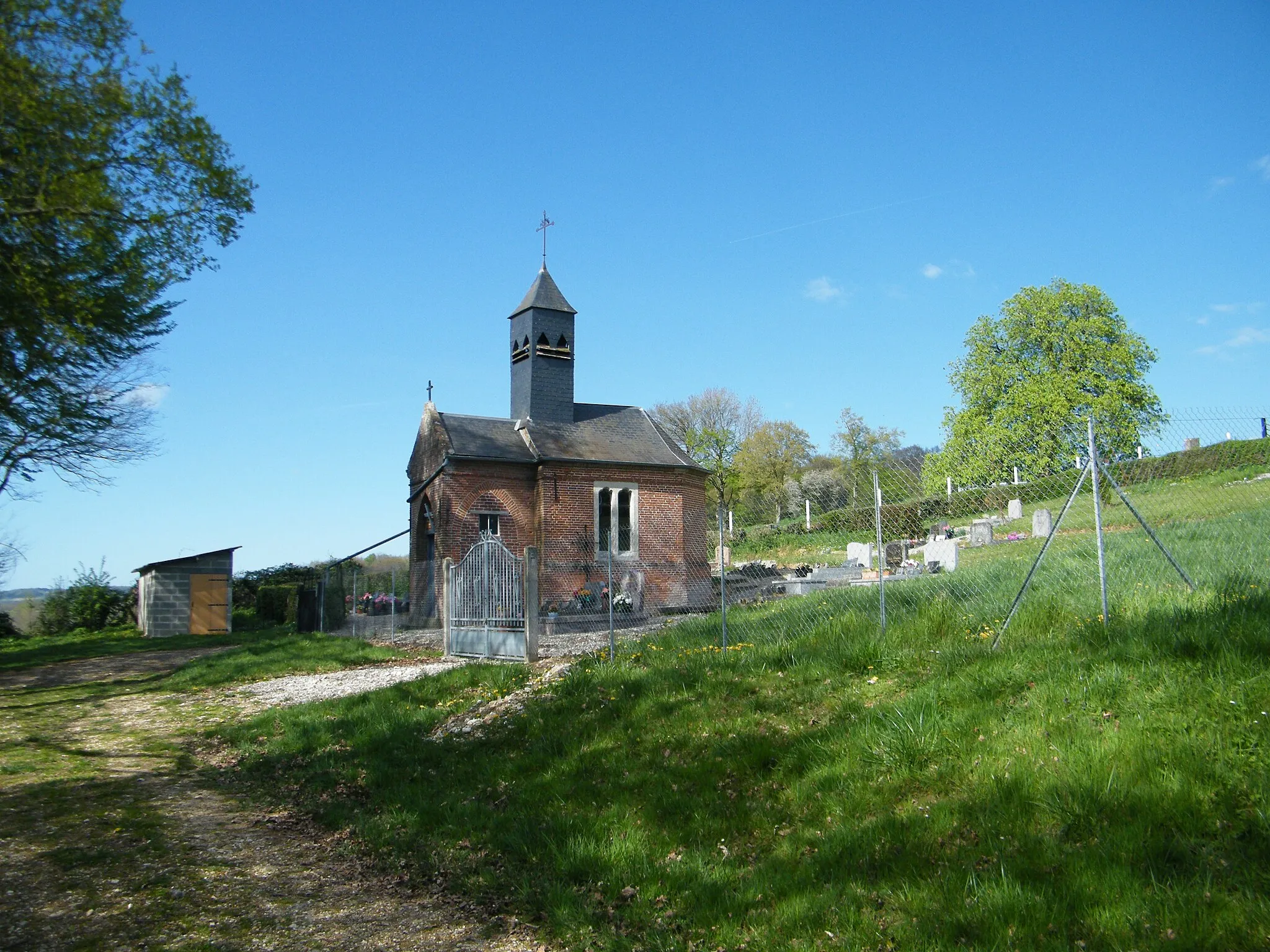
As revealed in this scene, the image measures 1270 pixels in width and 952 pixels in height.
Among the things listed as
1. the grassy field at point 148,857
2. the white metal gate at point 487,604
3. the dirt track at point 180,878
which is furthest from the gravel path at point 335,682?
the dirt track at point 180,878

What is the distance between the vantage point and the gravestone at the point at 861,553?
22.3 metres

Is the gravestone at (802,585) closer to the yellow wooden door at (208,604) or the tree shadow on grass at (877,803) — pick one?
the tree shadow on grass at (877,803)

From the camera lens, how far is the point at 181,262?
10570mm

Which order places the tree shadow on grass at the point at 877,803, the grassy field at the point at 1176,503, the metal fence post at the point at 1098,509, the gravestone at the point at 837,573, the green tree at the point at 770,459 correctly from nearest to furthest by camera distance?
the tree shadow on grass at the point at 877,803, the metal fence post at the point at 1098,509, the grassy field at the point at 1176,503, the gravestone at the point at 837,573, the green tree at the point at 770,459

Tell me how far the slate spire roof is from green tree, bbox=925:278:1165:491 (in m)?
16.1

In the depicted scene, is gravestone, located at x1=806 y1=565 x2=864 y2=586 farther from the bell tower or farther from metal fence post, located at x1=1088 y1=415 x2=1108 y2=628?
metal fence post, located at x1=1088 y1=415 x2=1108 y2=628

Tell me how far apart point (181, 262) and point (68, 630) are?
90.0ft

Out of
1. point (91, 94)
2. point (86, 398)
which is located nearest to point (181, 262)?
point (91, 94)

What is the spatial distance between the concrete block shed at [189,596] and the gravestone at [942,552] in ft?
71.6

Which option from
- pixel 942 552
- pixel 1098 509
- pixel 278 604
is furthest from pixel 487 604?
pixel 278 604

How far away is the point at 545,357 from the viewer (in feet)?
91.3

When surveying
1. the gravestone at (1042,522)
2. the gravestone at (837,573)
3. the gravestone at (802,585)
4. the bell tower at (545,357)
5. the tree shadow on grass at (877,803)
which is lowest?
the tree shadow on grass at (877,803)

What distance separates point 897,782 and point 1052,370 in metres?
36.6

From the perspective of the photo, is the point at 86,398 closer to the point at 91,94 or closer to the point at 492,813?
the point at 91,94
